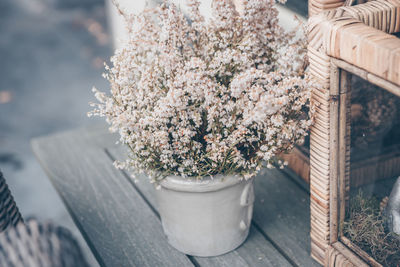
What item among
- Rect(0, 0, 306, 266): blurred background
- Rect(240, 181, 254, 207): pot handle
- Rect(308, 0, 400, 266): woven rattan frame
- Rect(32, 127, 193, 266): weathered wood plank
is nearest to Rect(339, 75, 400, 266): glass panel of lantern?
Rect(308, 0, 400, 266): woven rattan frame

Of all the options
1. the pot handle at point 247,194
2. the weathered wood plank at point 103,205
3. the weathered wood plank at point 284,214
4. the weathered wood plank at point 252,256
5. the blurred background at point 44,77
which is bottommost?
the blurred background at point 44,77

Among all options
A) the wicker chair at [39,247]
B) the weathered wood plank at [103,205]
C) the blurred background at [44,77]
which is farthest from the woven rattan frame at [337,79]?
the blurred background at [44,77]

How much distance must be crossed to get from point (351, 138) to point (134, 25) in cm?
63

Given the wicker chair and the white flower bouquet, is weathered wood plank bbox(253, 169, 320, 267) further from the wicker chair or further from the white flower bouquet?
the wicker chair

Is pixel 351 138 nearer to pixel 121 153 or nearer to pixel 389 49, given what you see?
pixel 389 49

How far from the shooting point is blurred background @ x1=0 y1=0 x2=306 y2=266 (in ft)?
9.32

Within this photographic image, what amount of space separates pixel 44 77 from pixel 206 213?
10.3 ft

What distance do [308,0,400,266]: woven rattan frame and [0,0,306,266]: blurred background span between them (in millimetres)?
995

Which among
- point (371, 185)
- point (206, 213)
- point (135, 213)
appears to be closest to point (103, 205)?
point (135, 213)

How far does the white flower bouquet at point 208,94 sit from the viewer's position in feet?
3.58

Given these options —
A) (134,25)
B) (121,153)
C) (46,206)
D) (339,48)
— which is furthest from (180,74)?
(46,206)

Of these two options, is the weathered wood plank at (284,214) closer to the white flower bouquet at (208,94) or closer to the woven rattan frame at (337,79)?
the woven rattan frame at (337,79)

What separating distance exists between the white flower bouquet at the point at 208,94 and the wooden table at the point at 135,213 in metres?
0.28

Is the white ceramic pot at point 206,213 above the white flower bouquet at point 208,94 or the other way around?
the other way around
